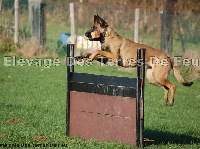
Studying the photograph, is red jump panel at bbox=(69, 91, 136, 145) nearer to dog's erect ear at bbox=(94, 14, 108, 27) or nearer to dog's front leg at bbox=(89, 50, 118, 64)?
dog's front leg at bbox=(89, 50, 118, 64)

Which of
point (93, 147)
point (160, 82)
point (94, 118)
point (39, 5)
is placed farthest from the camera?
point (39, 5)

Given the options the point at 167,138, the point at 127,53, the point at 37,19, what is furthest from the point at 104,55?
the point at 37,19

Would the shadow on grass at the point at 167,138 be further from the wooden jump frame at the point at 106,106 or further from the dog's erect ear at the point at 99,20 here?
the dog's erect ear at the point at 99,20

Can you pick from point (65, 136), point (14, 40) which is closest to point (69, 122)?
point (65, 136)

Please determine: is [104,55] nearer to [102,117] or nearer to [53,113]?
[102,117]

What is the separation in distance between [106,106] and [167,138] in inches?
65.9

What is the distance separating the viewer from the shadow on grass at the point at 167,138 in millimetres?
8938

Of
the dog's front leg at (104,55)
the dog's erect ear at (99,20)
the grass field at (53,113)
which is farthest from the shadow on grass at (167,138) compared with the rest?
the dog's erect ear at (99,20)

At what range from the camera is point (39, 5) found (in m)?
22.8

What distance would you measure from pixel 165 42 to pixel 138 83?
14430mm

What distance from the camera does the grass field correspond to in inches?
320

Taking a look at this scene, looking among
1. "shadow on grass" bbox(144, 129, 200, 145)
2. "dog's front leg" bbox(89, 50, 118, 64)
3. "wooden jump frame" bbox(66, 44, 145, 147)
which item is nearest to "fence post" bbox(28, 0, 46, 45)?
"dog's front leg" bbox(89, 50, 118, 64)

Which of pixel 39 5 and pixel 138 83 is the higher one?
pixel 39 5

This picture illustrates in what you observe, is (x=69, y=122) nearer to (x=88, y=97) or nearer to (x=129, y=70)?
(x=88, y=97)
